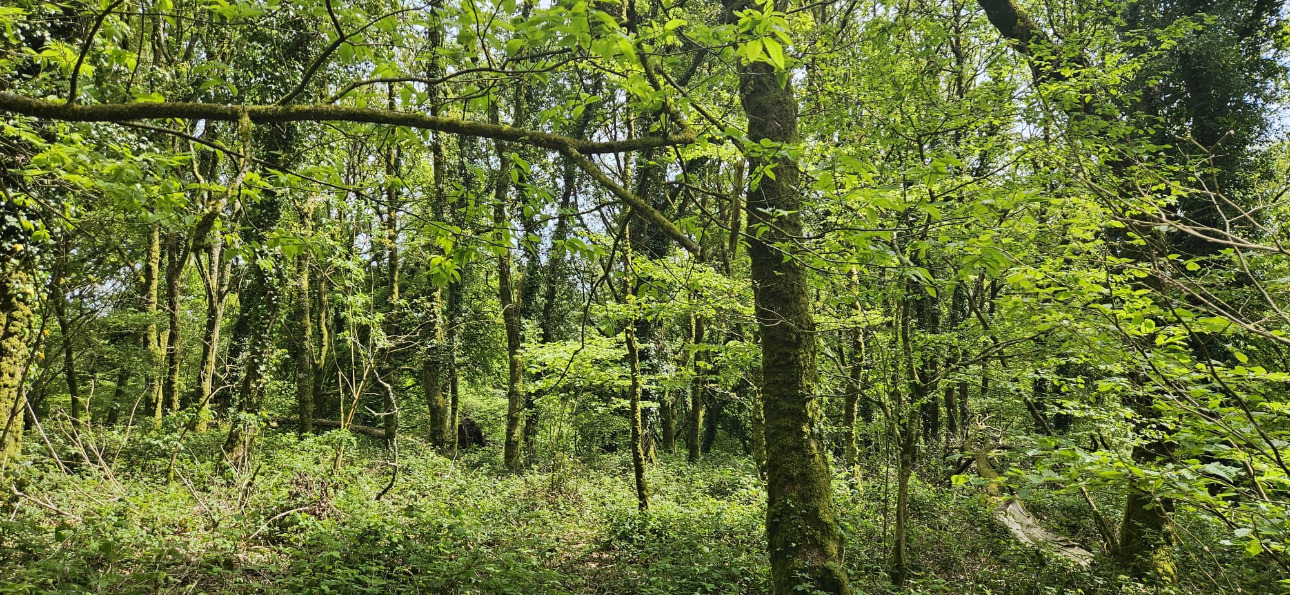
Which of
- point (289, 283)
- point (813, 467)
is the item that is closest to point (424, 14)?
point (813, 467)

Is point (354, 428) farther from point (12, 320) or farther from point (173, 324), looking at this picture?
point (12, 320)

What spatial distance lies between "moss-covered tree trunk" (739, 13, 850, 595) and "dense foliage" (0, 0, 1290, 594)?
3 centimetres

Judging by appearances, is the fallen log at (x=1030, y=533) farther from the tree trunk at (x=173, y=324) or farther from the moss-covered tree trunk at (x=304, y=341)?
the tree trunk at (x=173, y=324)

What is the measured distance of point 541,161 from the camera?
1199 cm

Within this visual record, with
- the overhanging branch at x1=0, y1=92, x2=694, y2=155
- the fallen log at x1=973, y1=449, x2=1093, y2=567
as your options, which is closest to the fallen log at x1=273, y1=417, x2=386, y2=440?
the overhanging branch at x1=0, y1=92, x2=694, y2=155

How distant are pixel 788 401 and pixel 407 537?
15.0ft

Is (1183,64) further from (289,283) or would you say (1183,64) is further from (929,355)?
(289,283)

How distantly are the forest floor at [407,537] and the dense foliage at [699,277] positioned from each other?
0.06m

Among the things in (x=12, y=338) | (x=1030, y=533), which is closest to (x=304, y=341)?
(x=12, y=338)

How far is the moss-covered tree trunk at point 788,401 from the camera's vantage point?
168 inches

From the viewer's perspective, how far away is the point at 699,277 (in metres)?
7.29

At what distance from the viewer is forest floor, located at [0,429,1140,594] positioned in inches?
196

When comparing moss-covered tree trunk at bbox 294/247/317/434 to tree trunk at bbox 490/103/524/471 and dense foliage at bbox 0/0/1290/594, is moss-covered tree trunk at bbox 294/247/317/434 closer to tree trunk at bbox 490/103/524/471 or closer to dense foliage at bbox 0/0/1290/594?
dense foliage at bbox 0/0/1290/594

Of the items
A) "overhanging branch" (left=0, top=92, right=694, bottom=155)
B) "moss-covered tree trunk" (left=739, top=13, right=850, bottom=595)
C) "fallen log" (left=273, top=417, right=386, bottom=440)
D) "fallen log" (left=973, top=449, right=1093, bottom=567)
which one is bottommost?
"fallen log" (left=973, top=449, right=1093, bottom=567)
